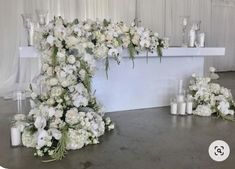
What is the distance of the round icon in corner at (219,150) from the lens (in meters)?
1.85

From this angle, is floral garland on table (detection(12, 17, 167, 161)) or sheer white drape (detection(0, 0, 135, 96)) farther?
sheer white drape (detection(0, 0, 135, 96))

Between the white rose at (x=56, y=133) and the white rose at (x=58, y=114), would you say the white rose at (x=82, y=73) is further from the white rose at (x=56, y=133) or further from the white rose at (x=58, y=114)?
the white rose at (x=56, y=133)

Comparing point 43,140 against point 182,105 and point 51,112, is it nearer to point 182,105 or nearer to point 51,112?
point 51,112

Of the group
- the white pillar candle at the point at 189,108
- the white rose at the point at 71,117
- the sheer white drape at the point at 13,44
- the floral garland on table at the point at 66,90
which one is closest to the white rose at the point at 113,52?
the floral garland on table at the point at 66,90

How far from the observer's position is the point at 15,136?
210 cm

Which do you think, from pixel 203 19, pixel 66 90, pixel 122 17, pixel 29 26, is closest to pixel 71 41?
pixel 66 90

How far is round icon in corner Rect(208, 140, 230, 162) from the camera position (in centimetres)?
185

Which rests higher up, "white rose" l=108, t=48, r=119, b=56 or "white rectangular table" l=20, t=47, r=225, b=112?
"white rose" l=108, t=48, r=119, b=56

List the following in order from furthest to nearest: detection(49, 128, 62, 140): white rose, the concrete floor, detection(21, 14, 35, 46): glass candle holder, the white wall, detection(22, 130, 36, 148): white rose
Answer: the white wall < detection(21, 14, 35, 46): glass candle holder < detection(22, 130, 36, 148): white rose < detection(49, 128, 62, 140): white rose < the concrete floor

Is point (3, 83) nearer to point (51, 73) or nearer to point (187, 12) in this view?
point (51, 73)

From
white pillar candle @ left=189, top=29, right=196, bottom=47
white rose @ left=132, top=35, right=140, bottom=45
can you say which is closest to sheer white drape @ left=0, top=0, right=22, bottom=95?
white pillar candle @ left=189, top=29, right=196, bottom=47

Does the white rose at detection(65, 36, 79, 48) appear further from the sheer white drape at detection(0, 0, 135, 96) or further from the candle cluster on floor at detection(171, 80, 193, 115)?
the sheer white drape at detection(0, 0, 135, 96)

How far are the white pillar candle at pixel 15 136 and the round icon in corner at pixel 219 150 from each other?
4.30 feet

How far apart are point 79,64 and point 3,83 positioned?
3.69m
